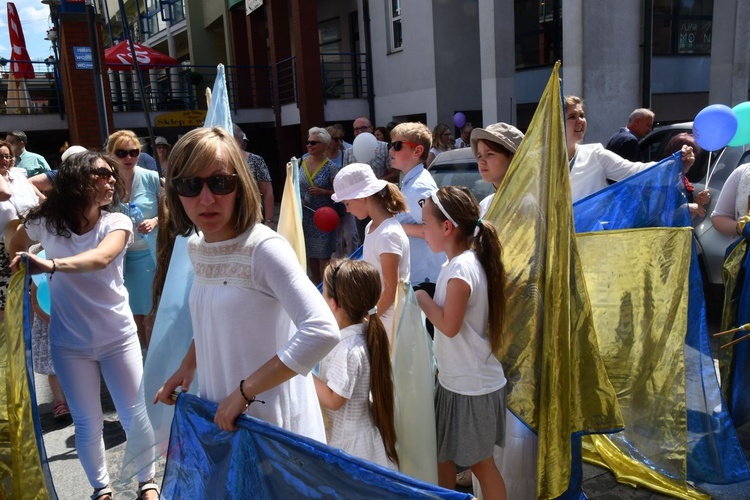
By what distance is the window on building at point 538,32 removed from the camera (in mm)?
16016

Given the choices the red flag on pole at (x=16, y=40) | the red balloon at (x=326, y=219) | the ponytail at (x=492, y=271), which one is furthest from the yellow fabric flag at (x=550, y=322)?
the red flag on pole at (x=16, y=40)

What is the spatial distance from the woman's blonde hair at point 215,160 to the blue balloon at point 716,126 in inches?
143

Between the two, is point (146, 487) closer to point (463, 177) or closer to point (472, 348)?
point (472, 348)

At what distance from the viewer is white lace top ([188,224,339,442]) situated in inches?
72.1

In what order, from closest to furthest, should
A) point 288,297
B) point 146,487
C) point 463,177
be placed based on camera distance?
point 288,297 → point 146,487 → point 463,177

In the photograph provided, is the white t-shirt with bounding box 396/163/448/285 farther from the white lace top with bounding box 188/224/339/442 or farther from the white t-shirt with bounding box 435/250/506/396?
the white lace top with bounding box 188/224/339/442

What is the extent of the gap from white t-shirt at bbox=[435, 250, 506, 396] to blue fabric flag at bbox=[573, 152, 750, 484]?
923 mm

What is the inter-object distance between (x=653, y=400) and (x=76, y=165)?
299 centimetres

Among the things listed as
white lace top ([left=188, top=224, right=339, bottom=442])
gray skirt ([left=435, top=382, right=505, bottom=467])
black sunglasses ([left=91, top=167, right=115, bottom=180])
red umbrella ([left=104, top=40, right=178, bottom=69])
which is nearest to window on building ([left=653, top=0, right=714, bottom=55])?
red umbrella ([left=104, top=40, right=178, bottom=69])

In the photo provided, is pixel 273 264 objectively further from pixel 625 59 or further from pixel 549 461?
pixel 625 59

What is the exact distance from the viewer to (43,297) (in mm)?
3555

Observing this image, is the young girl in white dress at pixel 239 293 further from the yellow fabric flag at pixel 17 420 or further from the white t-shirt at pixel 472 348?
the white t-shirt at pixel 472 348

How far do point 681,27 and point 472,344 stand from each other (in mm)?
17676

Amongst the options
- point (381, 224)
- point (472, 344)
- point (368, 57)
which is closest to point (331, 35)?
point (368, 57)
